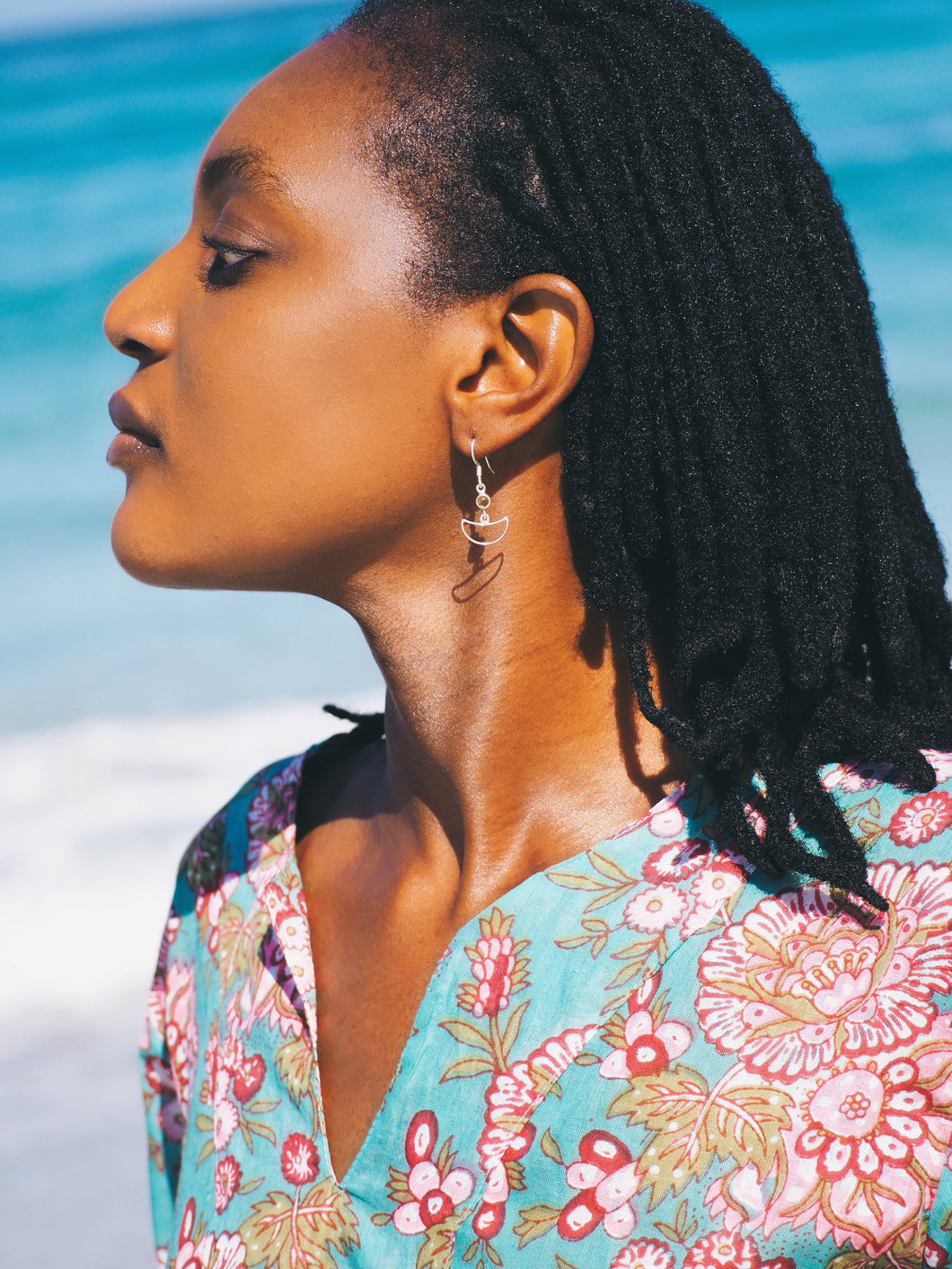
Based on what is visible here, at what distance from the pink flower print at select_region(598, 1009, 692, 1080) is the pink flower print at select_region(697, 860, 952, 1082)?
0.04 metres

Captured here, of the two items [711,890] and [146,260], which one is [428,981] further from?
[146,260]

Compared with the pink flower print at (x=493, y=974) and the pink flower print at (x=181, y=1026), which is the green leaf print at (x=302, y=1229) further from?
the pink flower print at (x=181, y=1026)

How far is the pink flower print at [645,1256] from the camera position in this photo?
61.3 inches

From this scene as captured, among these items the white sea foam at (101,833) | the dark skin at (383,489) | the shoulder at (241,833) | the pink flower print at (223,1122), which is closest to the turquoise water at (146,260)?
the white sea foam at (101,833)

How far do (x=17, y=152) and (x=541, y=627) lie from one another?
1395 cm

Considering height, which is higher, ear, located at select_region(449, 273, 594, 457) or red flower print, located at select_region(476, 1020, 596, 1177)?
ear, located at select_region(449, 273, 594, 457)

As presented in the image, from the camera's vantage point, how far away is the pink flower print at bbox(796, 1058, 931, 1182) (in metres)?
1.48

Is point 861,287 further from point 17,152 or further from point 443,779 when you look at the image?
point 17,152

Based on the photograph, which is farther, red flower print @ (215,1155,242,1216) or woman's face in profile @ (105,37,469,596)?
red flower print @ (215,1155,242,1216)

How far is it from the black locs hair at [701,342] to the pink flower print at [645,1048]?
23cm

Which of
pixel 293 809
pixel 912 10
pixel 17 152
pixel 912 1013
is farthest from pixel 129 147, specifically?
pixel 912 1013

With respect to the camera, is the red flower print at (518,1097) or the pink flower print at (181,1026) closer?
the red flower print at (518,1097)

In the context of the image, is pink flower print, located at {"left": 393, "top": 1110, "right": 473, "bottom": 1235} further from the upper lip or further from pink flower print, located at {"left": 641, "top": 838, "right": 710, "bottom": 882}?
the upper lip

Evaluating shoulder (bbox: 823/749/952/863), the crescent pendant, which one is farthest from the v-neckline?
the crescent pendant
